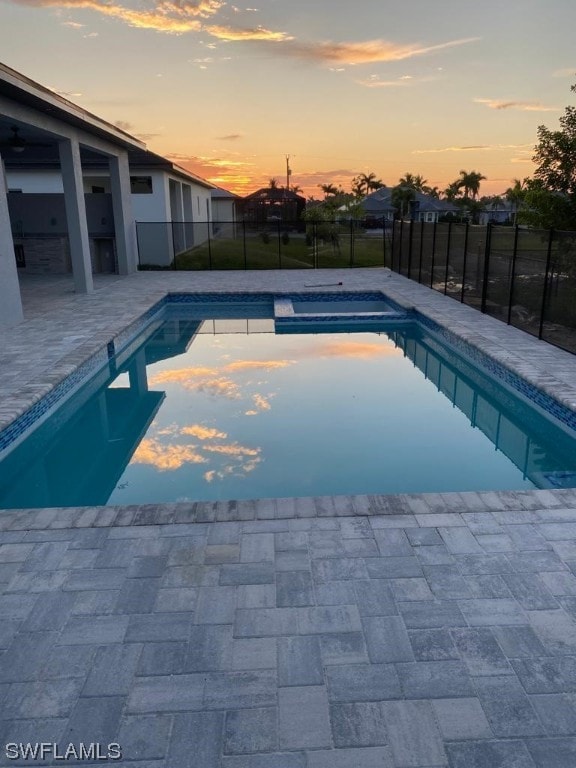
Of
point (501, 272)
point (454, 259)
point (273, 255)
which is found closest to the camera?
point (501, 272)

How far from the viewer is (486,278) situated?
11.4m

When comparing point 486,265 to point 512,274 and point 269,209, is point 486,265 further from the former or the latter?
point 269,209

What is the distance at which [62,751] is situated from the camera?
2.25m

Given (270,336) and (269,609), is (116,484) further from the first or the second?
(270,336)

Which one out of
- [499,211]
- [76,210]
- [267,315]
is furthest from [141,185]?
[499,211]

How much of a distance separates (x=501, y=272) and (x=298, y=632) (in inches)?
458

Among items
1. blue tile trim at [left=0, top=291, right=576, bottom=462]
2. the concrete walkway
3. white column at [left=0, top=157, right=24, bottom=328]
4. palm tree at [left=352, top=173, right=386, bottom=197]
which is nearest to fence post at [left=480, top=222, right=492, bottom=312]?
blue tile trim at [left=0, top=291, right=576, bottom=462]

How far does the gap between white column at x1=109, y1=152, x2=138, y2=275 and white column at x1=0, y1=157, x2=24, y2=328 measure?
6906mm

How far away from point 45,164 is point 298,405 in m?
17.6

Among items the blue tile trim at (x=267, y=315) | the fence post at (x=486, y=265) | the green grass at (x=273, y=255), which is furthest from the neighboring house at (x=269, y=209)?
the fence post at (x=486, y=265)

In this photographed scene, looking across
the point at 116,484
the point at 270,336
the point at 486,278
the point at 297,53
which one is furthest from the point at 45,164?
the point at 116,484

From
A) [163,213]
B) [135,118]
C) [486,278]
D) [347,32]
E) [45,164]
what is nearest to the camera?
[486,278]

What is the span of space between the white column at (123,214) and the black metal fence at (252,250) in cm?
159

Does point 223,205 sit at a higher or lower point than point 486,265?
higher
